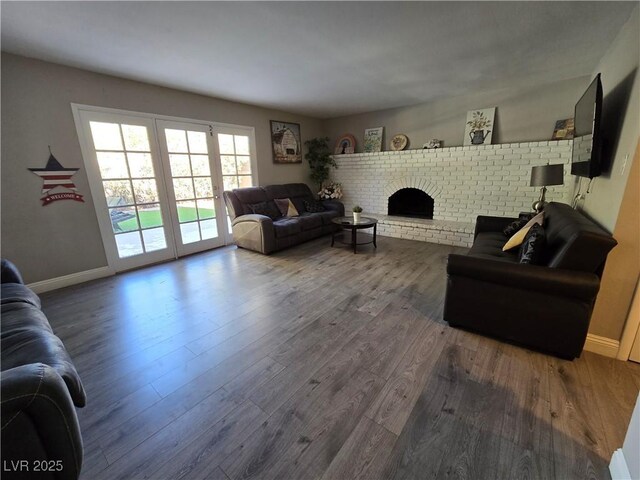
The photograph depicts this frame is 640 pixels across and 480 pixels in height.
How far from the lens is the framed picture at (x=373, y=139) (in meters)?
5.22

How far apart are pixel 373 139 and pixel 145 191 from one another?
Result: 407 cm

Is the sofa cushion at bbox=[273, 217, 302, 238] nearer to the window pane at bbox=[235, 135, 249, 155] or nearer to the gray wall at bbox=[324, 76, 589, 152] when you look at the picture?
the window pane at bbox=[235, 135, 249, 155]

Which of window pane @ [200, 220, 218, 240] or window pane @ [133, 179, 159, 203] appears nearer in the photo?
window pane @ [133, 179, 159, 203]

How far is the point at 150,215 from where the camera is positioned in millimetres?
3568

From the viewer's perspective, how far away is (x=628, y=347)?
66.0 inches

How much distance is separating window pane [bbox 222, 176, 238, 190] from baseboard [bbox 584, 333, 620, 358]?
4548mm

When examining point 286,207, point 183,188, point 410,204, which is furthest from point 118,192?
point 410,204

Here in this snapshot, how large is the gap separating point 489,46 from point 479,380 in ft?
9.57

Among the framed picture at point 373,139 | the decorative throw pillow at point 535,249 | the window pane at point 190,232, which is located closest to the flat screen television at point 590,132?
the decorative throw pillow at point 535,249

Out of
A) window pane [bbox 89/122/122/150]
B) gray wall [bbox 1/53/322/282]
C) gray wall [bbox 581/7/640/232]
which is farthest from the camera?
window pane [bbox 89/122/122/150]

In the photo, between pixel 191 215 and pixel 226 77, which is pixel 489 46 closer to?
pixel 226 77

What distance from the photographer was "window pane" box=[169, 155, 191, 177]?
12.2 ft

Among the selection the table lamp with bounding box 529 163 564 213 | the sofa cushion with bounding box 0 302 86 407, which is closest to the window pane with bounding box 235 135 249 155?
the sofa cushion with bounding box 0 302 86 407

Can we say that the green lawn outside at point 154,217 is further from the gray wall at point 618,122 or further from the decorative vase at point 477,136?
the gray wall at point 618,122
